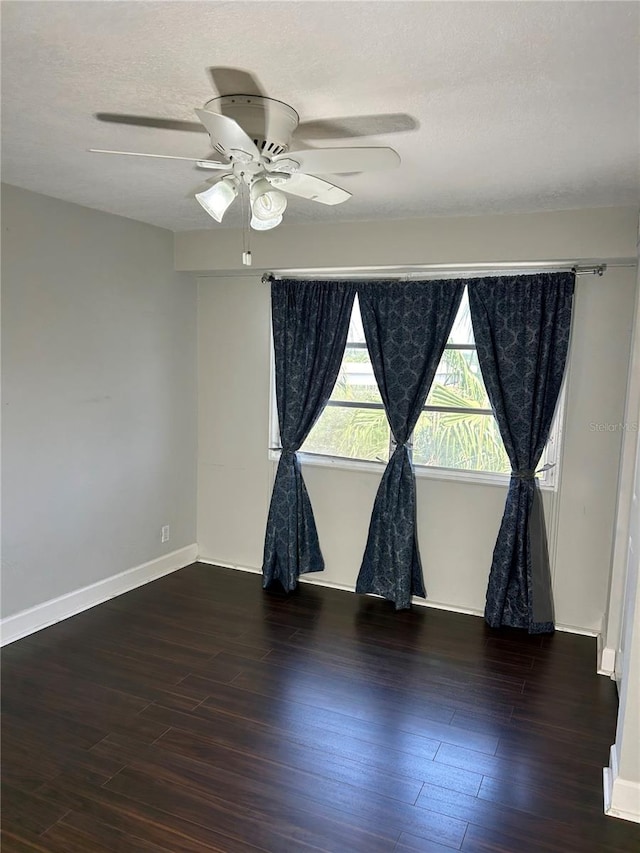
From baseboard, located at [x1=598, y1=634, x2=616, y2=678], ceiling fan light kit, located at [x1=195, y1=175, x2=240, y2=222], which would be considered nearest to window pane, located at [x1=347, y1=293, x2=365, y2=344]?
ceiling fan light kit, located at [x1=195, y1=175, x2=240, y2=222]

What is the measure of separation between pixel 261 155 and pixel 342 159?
27 cm

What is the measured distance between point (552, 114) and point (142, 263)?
2990mm

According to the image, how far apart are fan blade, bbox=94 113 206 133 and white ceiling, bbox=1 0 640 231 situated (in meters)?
0.04

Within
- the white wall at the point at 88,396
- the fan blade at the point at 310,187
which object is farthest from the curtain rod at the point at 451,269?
the fan blade at the point at 310,187

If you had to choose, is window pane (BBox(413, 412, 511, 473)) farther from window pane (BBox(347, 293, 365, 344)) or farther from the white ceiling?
the white ceiling

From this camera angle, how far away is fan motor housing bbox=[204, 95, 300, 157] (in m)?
1.98

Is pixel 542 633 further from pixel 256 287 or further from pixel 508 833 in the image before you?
pixel 256 287

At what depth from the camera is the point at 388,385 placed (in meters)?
4.17

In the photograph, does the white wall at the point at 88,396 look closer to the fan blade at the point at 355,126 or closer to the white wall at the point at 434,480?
the white wall at the point at 434,480

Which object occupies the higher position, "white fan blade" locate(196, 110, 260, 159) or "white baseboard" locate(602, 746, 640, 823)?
"white fan blade" locate(196, 110, 260, 159)

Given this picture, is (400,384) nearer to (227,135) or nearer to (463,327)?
(463,327)

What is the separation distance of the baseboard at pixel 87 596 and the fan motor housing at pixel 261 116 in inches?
118

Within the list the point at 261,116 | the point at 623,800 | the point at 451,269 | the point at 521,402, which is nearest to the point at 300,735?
the point at 623,800

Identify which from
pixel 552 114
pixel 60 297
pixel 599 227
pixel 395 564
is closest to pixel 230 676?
pixel 395 564
